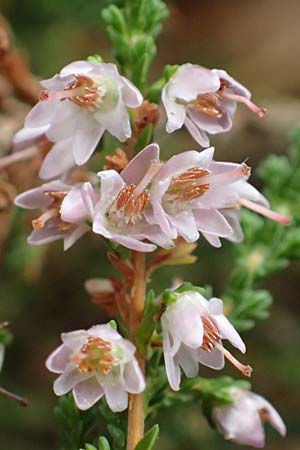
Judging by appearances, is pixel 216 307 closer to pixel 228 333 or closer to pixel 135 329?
pixel 228 333

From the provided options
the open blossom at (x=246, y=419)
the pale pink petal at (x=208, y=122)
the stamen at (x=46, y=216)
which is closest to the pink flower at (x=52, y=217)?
the stamen at (x=46, y=216)

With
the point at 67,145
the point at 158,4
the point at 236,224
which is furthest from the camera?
the point at 158,4

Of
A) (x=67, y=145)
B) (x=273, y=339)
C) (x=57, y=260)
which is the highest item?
(x=67, y=145)

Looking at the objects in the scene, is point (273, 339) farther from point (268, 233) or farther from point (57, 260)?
point (268, 233)

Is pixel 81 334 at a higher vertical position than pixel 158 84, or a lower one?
lower

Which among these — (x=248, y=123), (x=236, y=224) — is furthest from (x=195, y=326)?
(x=248, y=123)

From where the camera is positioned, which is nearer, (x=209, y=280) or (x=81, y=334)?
(x=81, y=334)

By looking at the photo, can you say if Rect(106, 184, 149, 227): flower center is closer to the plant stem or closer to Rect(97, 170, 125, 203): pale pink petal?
Rect(97, 170, 125, 203): pale pink petal

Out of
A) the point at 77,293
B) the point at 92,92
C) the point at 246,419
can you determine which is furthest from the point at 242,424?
the point at 77,293
